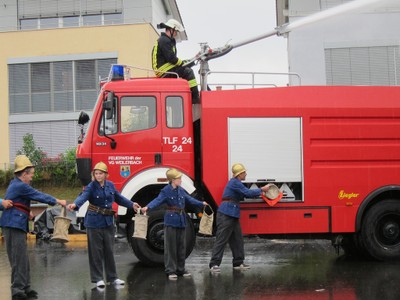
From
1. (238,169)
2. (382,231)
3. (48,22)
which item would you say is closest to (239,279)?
(238,169)

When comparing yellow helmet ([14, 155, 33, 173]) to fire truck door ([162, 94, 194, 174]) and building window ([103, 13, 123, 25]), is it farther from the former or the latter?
building window ([103, 13, 123, 25])

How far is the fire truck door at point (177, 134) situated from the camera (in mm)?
9406

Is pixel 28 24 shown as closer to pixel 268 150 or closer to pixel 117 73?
pixel 117 73

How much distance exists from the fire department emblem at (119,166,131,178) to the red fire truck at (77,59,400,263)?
2cm

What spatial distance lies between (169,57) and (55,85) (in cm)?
1630

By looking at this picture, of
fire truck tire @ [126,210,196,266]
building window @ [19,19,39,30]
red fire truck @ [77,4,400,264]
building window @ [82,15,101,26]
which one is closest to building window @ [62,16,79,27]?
building window @ [82,15,101,26]

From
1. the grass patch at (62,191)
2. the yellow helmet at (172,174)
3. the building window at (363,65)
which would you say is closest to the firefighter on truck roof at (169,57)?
the yellow helmet at (172,174)

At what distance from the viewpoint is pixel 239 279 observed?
8.31m

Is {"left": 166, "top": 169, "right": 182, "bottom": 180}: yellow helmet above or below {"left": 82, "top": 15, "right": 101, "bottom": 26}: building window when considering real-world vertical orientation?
below

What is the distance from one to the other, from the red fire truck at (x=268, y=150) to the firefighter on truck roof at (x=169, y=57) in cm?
85

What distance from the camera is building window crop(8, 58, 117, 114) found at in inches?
985

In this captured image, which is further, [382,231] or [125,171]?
[382,231]

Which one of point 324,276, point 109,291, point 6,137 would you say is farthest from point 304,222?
point 6,137

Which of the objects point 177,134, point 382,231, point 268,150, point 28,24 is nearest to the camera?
point 268,150
